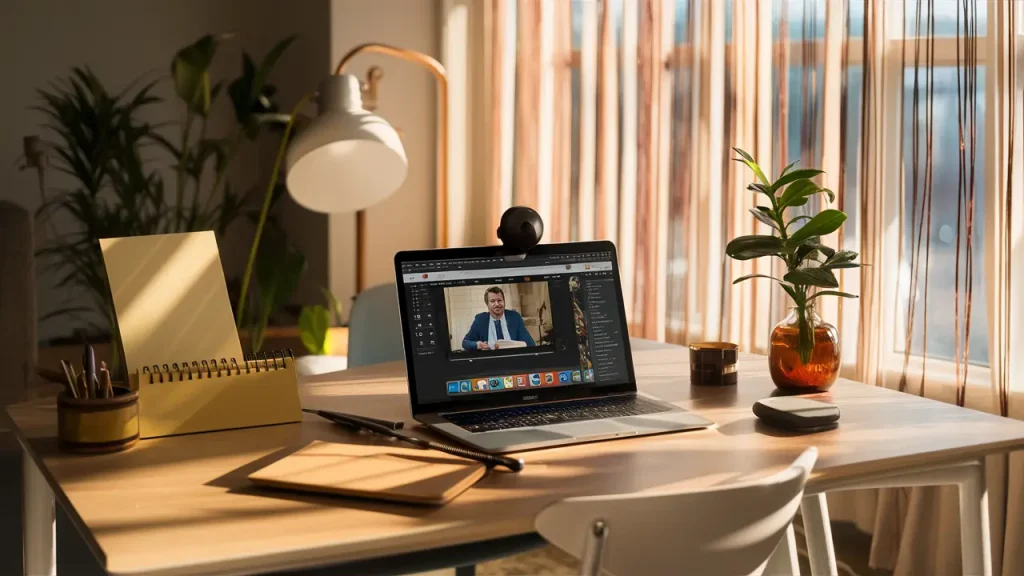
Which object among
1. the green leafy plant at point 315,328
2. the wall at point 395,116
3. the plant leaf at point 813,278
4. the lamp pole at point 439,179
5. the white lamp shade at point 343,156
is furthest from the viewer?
the wall at point 395,116

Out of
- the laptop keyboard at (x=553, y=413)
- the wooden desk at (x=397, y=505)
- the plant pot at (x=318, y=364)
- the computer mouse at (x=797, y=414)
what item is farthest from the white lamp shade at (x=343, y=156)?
the computer mouse at (x=797, y=414)

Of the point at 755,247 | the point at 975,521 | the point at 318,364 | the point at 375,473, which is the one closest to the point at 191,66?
the point at 318,364

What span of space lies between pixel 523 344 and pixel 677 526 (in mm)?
601

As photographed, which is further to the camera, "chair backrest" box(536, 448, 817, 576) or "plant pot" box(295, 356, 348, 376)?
"plant pot" box(295, 356, 348, 376)

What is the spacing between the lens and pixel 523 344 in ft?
5.54

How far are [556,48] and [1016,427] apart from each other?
97.3 inches

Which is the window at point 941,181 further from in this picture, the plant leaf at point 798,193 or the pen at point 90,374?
the pen at point 90,374

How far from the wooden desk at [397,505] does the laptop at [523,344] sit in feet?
0.35

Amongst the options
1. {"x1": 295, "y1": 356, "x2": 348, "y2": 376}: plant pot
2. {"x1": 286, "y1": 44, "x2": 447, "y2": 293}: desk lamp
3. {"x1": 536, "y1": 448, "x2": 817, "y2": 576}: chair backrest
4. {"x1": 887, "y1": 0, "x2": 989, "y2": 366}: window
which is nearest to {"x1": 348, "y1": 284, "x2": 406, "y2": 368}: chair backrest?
{"x1": 286, "y1": 44, "x2": 447, "y2": 293}: desk lamp

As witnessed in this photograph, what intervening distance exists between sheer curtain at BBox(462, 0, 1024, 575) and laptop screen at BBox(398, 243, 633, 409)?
3.88 ft

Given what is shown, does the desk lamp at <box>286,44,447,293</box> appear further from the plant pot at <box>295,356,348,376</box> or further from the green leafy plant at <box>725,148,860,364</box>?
the green leafy plant at <box>725,148,860,364</box>

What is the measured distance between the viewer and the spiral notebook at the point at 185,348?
1.52 m

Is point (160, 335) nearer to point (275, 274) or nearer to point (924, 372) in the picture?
point (924, 372)

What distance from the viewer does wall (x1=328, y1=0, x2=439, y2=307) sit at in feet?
13.6
